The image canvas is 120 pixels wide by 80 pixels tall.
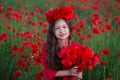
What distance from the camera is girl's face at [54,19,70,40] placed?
3078mm

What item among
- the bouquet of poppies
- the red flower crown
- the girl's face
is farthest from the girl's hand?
the red flower crown

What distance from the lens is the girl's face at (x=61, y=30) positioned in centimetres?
308

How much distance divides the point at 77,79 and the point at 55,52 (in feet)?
1.07

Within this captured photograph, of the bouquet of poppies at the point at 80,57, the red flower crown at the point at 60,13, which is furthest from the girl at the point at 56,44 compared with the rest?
the bouquet of poppies at the point at 80,57

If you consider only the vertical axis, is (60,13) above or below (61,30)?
above

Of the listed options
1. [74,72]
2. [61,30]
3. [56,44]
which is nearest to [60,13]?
[61,30]

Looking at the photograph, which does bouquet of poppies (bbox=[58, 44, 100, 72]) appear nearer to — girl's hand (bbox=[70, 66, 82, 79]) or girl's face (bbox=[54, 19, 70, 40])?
girl's hand (bbox=[70, 66, 82, 79])

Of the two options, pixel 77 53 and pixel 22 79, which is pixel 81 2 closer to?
pixel 22 79

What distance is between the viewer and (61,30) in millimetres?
3078

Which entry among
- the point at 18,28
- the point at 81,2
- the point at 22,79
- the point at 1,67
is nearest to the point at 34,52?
the point at 22,79

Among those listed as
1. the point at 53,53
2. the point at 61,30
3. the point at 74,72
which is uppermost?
the point at 61,30

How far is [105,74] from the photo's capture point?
12.7 ft

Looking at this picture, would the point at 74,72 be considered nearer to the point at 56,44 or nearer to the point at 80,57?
the point at 80,57

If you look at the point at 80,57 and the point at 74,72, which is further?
the point at 74,72
